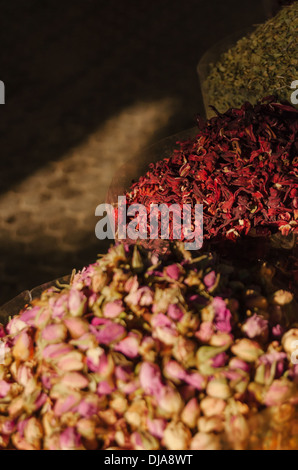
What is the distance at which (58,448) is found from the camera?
53cm

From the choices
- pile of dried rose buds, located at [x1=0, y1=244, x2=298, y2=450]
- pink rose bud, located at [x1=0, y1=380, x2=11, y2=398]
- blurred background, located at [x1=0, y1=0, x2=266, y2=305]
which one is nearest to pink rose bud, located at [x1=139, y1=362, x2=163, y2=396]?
pile of dried rose buds, located at [x1=0, y1=244, x2=298, y2=450]

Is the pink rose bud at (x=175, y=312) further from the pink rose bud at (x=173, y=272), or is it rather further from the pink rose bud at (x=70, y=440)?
the pink rose bud at (x=70, y=440)

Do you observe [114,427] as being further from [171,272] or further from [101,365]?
[171,272]

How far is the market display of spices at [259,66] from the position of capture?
4.27ft

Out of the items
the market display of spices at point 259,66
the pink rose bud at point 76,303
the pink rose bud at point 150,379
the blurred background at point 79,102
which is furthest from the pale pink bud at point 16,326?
the blurred background at point 79,102

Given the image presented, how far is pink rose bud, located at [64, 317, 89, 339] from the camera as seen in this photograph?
0.59 m

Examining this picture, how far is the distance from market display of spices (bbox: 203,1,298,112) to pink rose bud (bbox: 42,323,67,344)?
100cm

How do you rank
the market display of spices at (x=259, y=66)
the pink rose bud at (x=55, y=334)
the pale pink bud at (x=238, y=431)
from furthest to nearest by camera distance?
the market display of spices at (x=259, y=66) < the pink rose bud at (x=55, y=334) < the pale pink bud at (x=238, y=431)

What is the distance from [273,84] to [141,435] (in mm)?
1121

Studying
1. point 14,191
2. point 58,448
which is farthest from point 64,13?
point 58,448

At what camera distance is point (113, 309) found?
60 centimetres

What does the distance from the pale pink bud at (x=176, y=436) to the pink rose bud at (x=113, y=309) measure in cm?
15

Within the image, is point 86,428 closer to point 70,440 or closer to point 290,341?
point 70,440

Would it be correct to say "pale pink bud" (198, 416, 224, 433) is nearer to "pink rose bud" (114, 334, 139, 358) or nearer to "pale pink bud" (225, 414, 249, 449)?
"pale pink bud" (225, 414, 249, 449)
